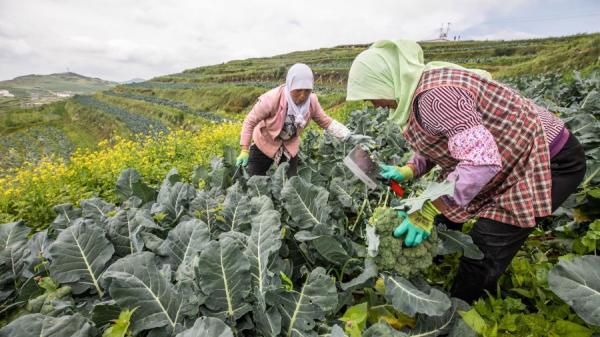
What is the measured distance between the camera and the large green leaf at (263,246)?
134 centimetres

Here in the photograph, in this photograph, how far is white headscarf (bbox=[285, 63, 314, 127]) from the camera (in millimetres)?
3137

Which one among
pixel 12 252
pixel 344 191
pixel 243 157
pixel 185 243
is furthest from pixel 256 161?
pixel 12 252

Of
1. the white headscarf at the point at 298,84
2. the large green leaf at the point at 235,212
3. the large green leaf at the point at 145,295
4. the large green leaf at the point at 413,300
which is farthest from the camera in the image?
the white headscarf at the point at 298,84

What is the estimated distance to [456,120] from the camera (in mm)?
1393

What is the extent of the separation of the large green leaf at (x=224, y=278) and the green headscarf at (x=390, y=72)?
3.09ft

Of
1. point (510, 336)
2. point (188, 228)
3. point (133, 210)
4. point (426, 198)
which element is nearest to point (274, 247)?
point (188, 228)

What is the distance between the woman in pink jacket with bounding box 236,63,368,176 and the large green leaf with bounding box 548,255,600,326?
2049 millimetres

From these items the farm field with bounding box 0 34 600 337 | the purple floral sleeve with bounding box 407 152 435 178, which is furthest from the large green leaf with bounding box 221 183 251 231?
the purple floral sleeve with bounding box 407 152 435 178

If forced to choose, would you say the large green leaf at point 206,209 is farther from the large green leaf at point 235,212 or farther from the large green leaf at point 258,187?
the large green leaf at point 258,187

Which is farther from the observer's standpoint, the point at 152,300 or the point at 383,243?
the point at 383,243

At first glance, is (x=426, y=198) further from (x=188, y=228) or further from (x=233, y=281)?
(x=188, y=228)

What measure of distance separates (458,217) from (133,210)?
5.88 feet

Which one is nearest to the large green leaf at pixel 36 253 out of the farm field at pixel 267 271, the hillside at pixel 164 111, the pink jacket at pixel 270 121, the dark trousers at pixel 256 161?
the farm field at pixel 267 271

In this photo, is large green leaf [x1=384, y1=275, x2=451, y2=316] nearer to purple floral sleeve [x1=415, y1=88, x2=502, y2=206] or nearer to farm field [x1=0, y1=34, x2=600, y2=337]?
farm field [x1=0, y1=34, x2=600, y2=337]
